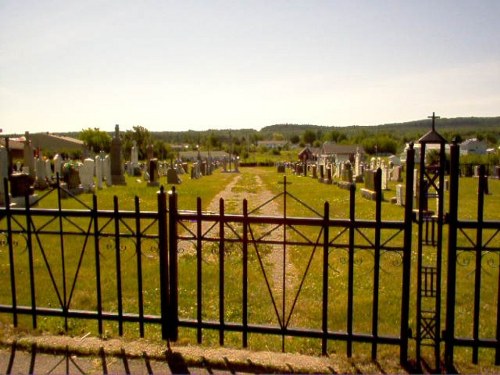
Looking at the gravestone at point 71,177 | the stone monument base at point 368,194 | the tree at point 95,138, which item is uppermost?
the tree at point 95,138

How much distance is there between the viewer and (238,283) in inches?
297

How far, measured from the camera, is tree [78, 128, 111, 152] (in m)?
77.7

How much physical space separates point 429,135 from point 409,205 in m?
0.76

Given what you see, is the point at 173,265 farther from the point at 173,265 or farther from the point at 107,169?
the point at 107,169

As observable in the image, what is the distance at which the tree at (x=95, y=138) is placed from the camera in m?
77.7

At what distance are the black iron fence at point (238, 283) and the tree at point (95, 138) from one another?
70.0m

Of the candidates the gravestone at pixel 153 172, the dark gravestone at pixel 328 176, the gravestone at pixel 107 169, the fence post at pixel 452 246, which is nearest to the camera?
the fence post at pixel 452 246

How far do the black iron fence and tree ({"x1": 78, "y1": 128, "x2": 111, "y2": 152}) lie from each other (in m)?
70.0

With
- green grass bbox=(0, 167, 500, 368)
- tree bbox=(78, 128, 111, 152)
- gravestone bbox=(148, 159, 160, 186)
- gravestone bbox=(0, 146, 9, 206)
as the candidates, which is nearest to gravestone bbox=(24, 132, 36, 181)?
gravestone bbox=(148, 159, 160, 186)

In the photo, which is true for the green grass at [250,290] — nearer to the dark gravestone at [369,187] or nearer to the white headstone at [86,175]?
the dark gravestone at [369,187]

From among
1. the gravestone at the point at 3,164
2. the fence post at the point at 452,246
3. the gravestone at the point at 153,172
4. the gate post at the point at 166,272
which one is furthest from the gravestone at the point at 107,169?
the fence post at the point at 452,246

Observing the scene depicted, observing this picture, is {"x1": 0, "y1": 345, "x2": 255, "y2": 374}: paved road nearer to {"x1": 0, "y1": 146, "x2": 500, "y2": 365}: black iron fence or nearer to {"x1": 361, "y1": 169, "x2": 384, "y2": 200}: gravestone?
{"x1": 0, "y1": 146, "x2": 500, "y2": 365}: black iron fence

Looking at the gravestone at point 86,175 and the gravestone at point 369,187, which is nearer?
the gravestone at point 369,187

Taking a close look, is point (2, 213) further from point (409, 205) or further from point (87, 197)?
point (87, 197)
